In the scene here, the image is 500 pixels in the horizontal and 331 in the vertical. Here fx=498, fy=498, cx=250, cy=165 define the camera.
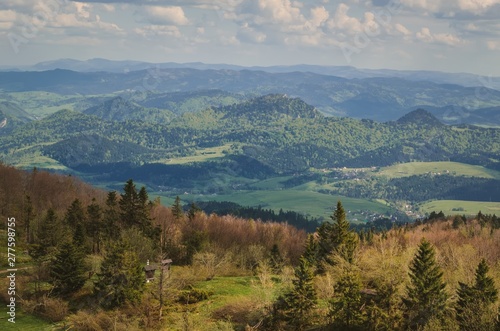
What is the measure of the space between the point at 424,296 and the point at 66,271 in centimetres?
4845

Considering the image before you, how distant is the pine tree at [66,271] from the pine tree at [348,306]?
1481 inches

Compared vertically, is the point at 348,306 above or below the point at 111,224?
above

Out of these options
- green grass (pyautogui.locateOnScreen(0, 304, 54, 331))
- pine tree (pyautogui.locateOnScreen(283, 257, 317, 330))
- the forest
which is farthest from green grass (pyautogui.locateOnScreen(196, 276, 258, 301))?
green grass (pyautogui.locateOnScreen(0, 304, 54, 331))

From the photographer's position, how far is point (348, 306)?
2206 inches

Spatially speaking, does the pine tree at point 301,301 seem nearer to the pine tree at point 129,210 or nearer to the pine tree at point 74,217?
the pine tree at point 129,210

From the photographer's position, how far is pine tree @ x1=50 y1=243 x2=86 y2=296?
71062 millimetres

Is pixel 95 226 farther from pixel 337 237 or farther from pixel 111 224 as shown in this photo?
pixel 337 237

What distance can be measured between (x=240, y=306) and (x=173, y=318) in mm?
8931

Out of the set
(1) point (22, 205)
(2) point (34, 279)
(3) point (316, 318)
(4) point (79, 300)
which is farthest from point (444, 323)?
(1) point (22, 205)

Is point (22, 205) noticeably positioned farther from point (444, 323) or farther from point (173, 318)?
point (444, 323)

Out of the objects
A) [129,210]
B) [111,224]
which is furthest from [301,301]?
[129,210]

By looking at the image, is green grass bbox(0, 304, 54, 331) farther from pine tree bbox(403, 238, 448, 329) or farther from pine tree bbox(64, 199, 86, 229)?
pine tree bbox(403, 238, 448, 329)

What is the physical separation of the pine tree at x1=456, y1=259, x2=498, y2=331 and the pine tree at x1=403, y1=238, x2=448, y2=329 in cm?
212

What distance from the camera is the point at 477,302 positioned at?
5256 centimetres
